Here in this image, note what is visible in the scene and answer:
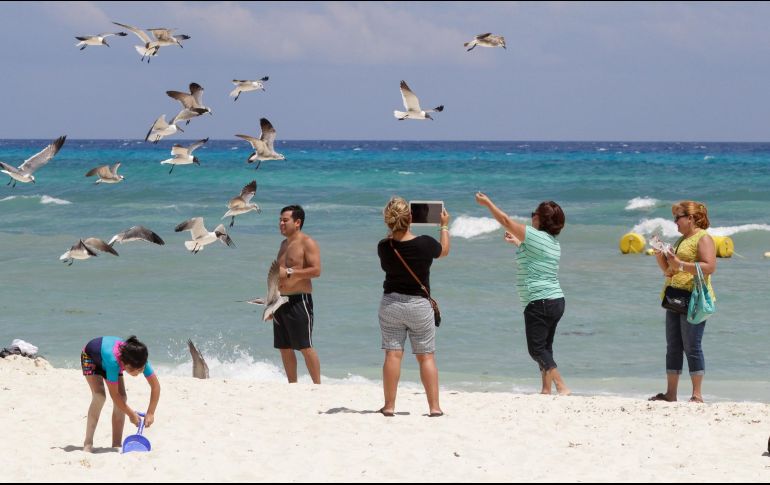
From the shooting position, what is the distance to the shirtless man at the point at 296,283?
8.11 m

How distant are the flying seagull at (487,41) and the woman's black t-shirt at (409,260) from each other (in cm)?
475

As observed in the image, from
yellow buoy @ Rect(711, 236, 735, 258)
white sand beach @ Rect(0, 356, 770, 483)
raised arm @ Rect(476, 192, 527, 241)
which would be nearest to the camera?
white sand beach @ Rect(0, 356, 770, 483)

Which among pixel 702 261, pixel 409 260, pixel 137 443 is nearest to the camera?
pixel 137 443

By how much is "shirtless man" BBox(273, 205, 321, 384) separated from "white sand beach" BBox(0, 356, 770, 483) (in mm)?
344

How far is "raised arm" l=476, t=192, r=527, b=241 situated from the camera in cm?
727

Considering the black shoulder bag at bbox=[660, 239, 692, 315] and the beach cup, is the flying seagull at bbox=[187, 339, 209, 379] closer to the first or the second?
the beach cup

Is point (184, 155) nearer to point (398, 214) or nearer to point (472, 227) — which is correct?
point (398, 214)

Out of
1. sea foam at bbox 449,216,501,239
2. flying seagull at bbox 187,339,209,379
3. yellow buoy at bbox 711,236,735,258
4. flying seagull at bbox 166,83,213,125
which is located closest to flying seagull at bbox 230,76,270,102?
flying seagull at bbox 166,83,213,125

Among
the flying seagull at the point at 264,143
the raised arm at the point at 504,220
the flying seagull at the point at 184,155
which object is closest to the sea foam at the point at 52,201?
the flying seagull at the point at 184,155

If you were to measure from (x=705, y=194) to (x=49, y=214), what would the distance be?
2271cm

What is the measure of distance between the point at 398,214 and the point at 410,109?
4133mm

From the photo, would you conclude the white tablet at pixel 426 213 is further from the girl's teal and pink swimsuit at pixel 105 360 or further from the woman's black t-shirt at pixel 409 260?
the girl's teal and pink swimsuit at pixel 105 360

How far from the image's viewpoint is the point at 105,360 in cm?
616

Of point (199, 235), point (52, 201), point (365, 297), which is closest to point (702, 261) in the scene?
point (199, 235)
